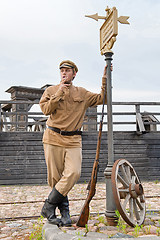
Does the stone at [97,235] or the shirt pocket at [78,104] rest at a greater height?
the shirt pocket at [78,104]

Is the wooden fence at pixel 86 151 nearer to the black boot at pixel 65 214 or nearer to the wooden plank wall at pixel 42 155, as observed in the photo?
the wooden plank wall at pixel 42 155

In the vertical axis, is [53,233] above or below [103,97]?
below

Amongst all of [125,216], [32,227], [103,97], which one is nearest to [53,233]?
[125,216]

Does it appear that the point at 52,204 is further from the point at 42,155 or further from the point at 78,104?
the point at 42,155

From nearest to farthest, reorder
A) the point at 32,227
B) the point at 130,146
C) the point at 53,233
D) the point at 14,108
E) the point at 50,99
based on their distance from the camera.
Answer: the point at 53,233 → the point at 50,99 → the point at 32,227 → the point at 130,146 → the point at 14,108

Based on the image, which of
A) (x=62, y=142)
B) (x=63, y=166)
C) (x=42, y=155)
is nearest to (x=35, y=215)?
(x=63, y=166)

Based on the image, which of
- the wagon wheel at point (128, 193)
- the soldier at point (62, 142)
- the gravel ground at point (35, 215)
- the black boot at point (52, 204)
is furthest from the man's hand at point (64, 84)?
the gravel ground at point (35, 215)

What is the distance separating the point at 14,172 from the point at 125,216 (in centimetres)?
699

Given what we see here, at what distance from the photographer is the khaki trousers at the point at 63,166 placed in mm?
3406

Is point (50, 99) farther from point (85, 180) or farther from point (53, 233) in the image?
point (85, 180)

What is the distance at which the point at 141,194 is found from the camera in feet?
11.9

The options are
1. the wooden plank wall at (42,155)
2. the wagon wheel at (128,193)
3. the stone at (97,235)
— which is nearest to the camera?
the stone at (97,235)

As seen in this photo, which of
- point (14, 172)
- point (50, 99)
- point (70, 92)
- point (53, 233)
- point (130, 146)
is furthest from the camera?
point (130, 146)

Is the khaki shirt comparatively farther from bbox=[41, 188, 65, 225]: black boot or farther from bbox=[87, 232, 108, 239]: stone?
bbox=[87, 232, 108, 239]: stone
